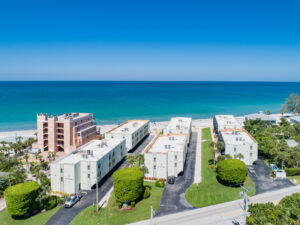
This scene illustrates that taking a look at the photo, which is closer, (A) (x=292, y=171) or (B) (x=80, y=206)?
(B) (x=80, y=206)

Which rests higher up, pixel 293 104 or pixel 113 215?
pixel 293 104

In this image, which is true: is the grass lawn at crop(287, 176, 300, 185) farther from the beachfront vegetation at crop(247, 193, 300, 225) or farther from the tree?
the tree

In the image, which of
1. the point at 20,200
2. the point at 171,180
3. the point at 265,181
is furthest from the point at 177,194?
the point at 20,200

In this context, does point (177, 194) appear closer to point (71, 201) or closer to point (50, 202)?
point (71, 201)

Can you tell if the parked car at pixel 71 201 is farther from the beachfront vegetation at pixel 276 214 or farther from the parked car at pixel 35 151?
the parked car at pixel 35 151

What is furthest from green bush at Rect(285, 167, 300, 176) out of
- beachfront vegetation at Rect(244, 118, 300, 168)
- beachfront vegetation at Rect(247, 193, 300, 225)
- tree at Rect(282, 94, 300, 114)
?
tree at Rect(282, 94, 300, 114)

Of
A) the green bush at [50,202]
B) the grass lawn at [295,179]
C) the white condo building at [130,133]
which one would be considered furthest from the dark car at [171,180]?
the grass lawn at [295,179]
